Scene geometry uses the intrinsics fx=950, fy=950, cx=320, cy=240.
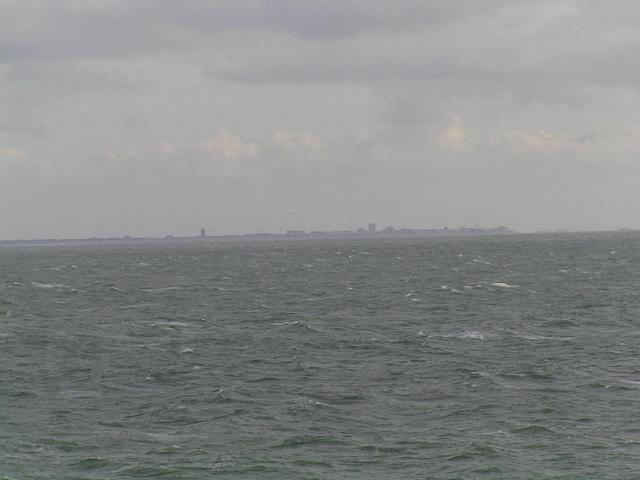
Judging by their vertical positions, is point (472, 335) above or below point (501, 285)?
below

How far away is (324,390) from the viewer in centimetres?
3462

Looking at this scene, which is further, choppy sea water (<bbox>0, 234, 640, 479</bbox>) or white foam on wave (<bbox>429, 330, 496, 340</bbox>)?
white foam on wave (<bbox>429, 330, 496, 340</bbox>)

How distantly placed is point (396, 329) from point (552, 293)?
92.5ft

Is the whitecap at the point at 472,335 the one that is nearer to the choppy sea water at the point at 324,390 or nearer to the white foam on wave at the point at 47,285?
the choppy sea water at the point at 324,390

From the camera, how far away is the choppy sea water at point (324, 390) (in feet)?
80.2

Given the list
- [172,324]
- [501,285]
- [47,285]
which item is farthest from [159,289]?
[172,324]

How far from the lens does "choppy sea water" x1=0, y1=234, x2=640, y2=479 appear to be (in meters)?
24.5

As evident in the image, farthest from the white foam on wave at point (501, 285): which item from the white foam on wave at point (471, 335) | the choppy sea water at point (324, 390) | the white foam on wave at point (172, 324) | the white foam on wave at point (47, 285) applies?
the white foam on wave at point (47, 285)

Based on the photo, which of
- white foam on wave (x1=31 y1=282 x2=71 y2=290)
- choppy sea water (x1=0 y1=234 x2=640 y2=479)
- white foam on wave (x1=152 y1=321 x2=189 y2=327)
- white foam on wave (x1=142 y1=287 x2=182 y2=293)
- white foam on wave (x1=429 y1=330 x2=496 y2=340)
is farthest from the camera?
white foam on wave (x1=31 y1=282 x2=71 y2=290)

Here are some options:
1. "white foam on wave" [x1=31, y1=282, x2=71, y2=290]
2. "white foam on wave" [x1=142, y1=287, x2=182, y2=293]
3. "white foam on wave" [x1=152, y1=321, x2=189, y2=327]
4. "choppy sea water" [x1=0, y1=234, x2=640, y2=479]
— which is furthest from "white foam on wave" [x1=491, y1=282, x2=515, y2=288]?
"white foam on wave" [x1=31, y1=282, x2=71, y2=290]

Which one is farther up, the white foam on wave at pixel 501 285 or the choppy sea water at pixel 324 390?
the white foam on wave at pixel 501 285

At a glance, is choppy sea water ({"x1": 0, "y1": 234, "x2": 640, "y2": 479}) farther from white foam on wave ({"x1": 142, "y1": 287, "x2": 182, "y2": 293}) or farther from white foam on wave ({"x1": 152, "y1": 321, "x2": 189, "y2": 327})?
white foam on wave ({"x1": 142, "y1": 287, "x2": 182, "y2": 293})

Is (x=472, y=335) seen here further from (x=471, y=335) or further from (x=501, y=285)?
(x=501, y=285)

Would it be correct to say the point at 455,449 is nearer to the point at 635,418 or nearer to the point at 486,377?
the point at 635,418
